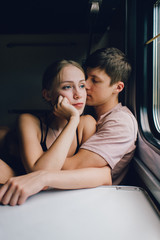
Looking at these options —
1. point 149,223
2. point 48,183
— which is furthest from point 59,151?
point 149,223

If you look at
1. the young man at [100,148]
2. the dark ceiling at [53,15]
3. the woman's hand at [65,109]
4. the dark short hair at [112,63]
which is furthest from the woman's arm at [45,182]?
the dark ceiling at [53,15]

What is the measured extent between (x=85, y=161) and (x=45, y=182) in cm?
31

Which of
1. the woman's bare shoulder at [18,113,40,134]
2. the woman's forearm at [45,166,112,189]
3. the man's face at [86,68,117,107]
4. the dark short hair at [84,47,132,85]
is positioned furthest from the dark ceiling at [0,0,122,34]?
the woman's forearm at [45,166,112,189]

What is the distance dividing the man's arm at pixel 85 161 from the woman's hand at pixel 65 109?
0.69 feet

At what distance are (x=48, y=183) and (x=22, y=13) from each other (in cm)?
137

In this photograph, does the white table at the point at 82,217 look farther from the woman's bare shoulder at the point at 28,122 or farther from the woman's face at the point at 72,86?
the woman's face at the point at 72,86

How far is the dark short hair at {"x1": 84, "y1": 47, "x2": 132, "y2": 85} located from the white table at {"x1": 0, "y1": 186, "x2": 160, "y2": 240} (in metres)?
0.87

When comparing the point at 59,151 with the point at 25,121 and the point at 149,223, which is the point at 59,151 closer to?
the point at 25,121

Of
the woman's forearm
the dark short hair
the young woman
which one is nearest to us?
the woman's forearm

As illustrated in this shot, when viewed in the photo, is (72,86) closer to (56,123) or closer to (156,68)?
(56,123)

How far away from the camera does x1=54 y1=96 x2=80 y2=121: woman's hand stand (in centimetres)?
108

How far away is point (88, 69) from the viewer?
144cm

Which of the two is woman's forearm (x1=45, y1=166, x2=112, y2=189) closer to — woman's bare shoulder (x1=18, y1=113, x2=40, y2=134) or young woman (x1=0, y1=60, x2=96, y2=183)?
young woman (x1=0, y1=60, x2=96, y2=183)

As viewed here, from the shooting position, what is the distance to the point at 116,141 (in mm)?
1113
